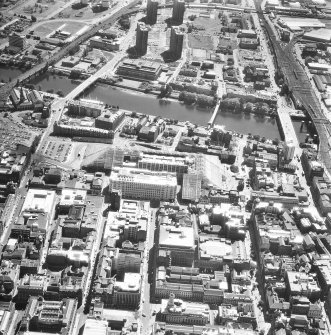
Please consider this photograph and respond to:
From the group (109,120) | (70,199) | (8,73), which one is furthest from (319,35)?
(70,199)

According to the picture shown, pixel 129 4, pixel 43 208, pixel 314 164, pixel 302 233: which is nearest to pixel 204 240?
pixel 302 233

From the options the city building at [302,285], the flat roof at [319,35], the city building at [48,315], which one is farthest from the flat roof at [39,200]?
the flat roof at [319,35]

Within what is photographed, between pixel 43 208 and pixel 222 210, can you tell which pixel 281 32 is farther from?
pixel 43 208

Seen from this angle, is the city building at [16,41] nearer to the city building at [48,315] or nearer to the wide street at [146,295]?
the wide street at [146,295]

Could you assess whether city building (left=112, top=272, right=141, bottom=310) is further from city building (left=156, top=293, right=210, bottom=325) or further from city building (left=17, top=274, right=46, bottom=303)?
city building (left=17, top=274, right=46, bottom=303)

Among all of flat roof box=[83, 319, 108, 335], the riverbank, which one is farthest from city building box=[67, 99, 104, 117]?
flat roof box=[83, 319, 108, 335]

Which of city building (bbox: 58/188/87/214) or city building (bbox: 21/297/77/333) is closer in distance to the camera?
city building (bbox: 21/297/77/333)
